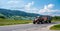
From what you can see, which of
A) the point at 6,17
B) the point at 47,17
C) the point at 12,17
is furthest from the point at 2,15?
the point at 47,17

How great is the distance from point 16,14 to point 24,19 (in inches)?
118

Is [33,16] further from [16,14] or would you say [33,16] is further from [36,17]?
[16,14]

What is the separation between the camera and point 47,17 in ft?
154

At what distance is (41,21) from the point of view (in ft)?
142

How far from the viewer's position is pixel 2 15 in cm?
5841

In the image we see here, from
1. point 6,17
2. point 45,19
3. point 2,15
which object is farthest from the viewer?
point 2,15

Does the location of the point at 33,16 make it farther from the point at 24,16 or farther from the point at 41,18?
the point at 24,16

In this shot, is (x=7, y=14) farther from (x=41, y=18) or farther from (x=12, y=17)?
(x=41, y=18)

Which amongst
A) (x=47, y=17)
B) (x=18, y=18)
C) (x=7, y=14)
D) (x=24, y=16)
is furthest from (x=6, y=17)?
(x=47, y=17)

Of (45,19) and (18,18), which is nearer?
(45,19)

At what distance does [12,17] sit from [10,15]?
96 centimetres

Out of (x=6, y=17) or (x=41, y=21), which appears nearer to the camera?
(x=41, y=21)

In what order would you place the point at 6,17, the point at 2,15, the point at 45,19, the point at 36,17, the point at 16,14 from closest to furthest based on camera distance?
the point at 36,17, the point at 45,19, the point at 16,14, the point at 6,17, the point at 2,15

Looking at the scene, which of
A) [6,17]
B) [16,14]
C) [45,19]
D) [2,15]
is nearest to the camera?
[45,19]
